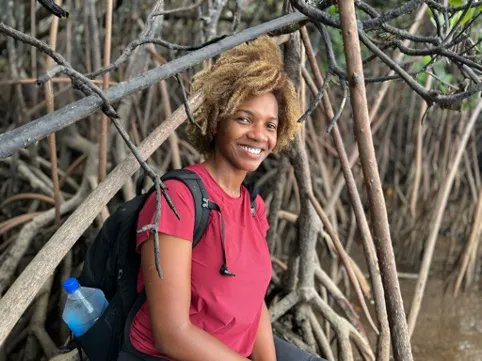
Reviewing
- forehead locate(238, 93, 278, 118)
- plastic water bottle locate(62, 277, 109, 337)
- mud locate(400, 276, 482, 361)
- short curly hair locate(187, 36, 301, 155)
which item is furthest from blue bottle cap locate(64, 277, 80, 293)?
mud locate(400, 276, 482, 361)

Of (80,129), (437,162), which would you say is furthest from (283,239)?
(80,129)

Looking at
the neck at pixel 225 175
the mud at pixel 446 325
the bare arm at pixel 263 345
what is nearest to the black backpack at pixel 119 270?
the neck at pixel 225 175

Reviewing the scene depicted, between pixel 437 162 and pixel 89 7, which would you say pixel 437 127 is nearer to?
pixel 437 162

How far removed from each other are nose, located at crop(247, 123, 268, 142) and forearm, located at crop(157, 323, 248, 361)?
424 millimetres

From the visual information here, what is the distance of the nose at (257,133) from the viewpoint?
123cm

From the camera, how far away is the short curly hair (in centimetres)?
120

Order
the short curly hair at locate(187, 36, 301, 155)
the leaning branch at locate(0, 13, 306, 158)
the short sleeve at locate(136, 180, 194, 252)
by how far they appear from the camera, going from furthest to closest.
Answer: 1. the short curly hair at locate(187, 36, 301, 155)
2. the short sleeve at locate(136, 180, 194, 252)
3. the leaning branch at locate(0, 13, 306, 158)

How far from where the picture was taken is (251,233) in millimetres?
1254

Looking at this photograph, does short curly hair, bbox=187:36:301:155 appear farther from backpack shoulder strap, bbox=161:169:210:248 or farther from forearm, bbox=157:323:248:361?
forearm, bbox=157:323:248:361

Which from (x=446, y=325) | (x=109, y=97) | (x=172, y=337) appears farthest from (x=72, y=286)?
(x=446, y=325)

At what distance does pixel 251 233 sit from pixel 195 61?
22.1 inches

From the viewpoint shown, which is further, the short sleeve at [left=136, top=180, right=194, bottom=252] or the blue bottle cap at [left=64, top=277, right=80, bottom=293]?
the blue bottle cap at [left=64, top=277, right=80, bottom=293]

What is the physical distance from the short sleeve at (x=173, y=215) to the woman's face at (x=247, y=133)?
181mm

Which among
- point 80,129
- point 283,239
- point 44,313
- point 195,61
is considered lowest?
point 283,239
